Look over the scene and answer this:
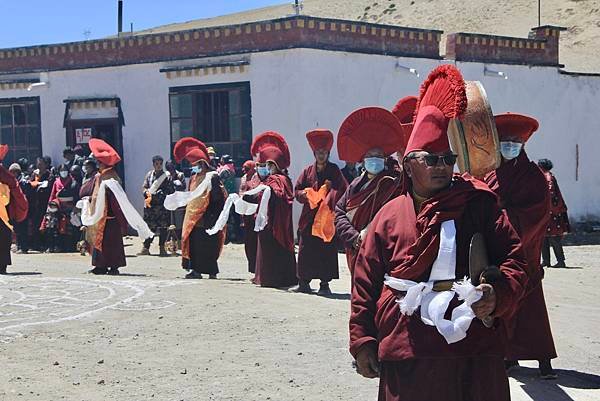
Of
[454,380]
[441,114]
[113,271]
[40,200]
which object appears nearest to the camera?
[454,380]

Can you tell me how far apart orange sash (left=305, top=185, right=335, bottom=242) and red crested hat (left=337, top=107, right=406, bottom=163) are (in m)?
2.87

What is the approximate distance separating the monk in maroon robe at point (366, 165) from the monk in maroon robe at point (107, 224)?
5635 mm

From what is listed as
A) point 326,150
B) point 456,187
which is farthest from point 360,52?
point 456,187

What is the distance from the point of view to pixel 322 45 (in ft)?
60.7

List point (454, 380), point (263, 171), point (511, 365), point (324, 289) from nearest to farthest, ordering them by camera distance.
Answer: point (454, 380) < point (511, 365) < point (324, 289) < point (263, 171)

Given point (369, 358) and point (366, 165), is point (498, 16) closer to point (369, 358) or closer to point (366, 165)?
point (366, 165)

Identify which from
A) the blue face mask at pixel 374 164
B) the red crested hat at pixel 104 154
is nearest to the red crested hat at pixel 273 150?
the red crested hat at pixel 104 154

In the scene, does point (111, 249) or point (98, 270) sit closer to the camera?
point (111, 249)

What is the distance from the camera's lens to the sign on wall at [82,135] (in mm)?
20938

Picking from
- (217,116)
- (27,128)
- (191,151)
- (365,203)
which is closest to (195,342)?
(365,203)

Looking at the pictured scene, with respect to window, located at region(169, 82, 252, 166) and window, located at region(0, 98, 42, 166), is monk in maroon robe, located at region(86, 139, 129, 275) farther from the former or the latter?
window, located at region(0, 98, 42, 166)

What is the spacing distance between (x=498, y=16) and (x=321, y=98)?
142 ft

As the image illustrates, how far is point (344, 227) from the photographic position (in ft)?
25.4

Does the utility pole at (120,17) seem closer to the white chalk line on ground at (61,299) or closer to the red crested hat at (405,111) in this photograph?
the white chalk line on ground at (61,299)
